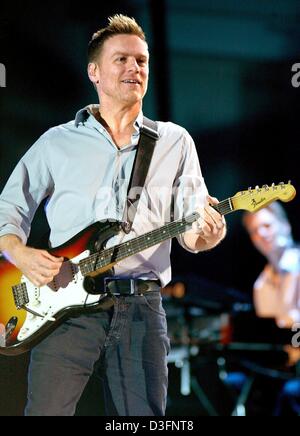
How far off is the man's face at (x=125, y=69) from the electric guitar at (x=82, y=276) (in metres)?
0.60

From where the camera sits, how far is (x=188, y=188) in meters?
2.99

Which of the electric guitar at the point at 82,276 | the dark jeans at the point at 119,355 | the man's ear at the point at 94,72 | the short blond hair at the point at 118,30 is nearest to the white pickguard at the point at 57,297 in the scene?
the electric guitar at the point at 82,276

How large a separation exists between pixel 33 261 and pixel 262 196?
40.6 inches

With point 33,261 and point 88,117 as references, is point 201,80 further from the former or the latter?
point 33,261

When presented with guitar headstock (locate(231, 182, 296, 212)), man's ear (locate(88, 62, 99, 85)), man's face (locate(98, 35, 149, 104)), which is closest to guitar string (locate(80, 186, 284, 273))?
guitar headstock (locate(231, 182, 296, 212))

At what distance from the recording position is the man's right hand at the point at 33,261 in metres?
2.91

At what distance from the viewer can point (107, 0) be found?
3746mm

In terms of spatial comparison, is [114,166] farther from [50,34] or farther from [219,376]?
[219,376]

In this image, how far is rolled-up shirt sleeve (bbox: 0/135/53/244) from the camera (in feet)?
10.2

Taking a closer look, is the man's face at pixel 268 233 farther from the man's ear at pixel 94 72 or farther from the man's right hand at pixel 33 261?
the man's right hand at pixel 33 261

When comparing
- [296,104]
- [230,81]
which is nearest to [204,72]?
[230,81]

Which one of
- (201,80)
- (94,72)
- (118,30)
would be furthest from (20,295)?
(201,80)

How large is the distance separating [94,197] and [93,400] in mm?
1247

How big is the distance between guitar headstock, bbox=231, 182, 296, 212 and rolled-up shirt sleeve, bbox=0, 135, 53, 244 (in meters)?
0.87
